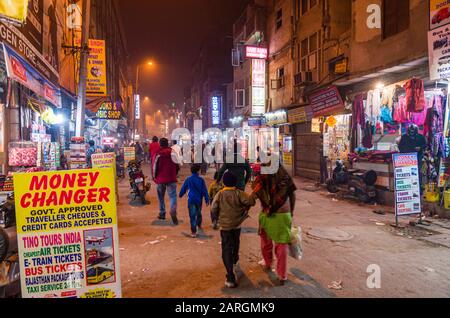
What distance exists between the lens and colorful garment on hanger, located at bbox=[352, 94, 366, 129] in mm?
12406

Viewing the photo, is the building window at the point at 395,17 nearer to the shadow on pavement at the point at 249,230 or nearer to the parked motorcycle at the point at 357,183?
the parked motorcycle at the point at 357,183

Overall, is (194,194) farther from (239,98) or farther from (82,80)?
(239,98)

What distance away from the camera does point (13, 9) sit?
231 inches

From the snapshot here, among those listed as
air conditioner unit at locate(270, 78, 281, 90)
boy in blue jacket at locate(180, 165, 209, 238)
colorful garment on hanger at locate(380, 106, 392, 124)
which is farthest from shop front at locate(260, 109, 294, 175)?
boy in blue jacket at locate(180, 165, 209, 238)

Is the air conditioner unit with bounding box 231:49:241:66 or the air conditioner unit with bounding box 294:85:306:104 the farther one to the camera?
the air conditioner unit with bounding box 231:49:241:66

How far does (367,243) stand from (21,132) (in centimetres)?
932

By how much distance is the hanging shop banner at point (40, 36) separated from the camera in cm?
728

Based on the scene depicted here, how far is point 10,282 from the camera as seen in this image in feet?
12.9

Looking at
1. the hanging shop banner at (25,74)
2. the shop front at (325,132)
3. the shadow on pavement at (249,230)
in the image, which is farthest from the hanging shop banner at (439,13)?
the hanging shop banner at (25,74)

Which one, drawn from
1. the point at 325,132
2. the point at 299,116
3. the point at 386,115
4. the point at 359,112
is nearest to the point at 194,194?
the point at 386,115

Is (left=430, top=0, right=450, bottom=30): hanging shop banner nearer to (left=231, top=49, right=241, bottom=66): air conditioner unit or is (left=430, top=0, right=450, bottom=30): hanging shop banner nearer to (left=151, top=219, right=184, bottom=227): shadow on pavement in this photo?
(left=151, top=219, right=184, bottom=227): shadow on pavement

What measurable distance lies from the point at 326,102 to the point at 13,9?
40.5 ft

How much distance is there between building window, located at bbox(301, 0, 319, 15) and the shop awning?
6.66 meters
